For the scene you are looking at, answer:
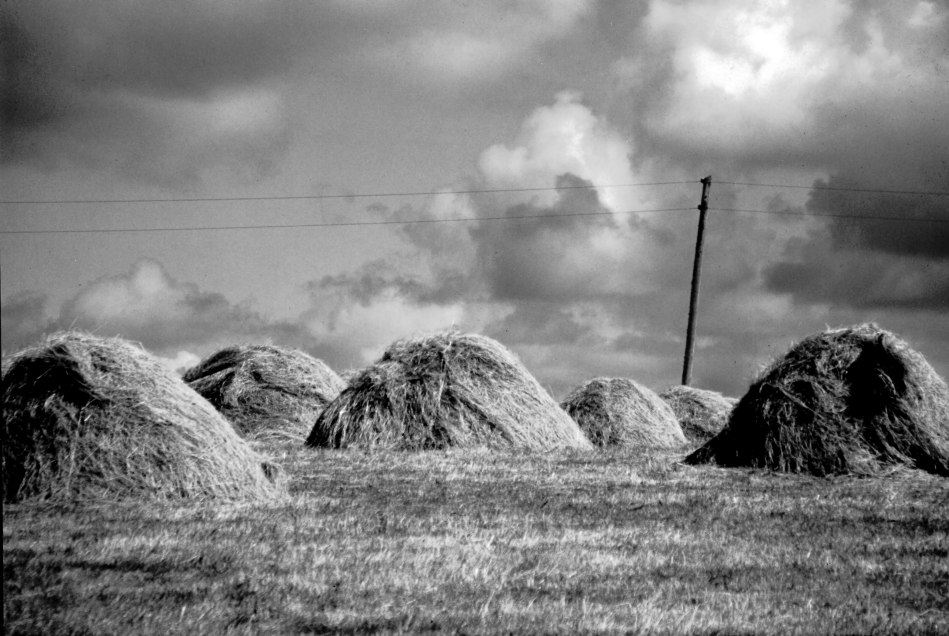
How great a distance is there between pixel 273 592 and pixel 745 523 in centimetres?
541

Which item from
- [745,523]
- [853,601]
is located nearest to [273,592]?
[853,601]

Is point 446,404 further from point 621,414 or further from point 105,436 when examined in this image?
point 105,436

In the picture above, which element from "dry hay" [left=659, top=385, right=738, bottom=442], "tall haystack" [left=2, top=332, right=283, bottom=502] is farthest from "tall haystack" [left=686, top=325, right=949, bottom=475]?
"dry hay" [left=659, top=385, right=738, bottom=442]

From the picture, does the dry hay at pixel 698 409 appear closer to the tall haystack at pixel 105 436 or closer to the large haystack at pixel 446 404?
the large haystack at pixel 446 404

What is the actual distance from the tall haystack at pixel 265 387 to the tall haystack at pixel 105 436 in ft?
39.9

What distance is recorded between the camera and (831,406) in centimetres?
1639

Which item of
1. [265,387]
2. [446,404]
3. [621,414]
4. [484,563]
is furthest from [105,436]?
[621,414]

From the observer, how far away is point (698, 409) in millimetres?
31000

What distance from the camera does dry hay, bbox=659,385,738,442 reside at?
100 feet

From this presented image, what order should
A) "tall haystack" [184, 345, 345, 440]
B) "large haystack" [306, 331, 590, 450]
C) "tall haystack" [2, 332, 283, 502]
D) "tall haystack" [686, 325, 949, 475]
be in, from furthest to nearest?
"tall haystack" [184, 345, 345, 440] < "large haystack" [306, 331, 590, 450] < "tall haystack" [686, 325, 949, 475] < "tall haystack" [2, 332, 283, 502]

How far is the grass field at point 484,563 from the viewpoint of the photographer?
6023 millimetres

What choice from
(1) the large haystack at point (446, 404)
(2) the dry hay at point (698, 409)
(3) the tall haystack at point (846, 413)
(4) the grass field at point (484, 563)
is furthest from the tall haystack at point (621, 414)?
(4) the grass field at point (484, 563)

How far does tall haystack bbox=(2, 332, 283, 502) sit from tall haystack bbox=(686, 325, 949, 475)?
29.0 ft

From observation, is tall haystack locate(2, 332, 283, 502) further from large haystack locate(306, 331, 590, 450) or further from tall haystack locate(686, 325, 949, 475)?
tall haystack locate(686, 325, 949, 475)
